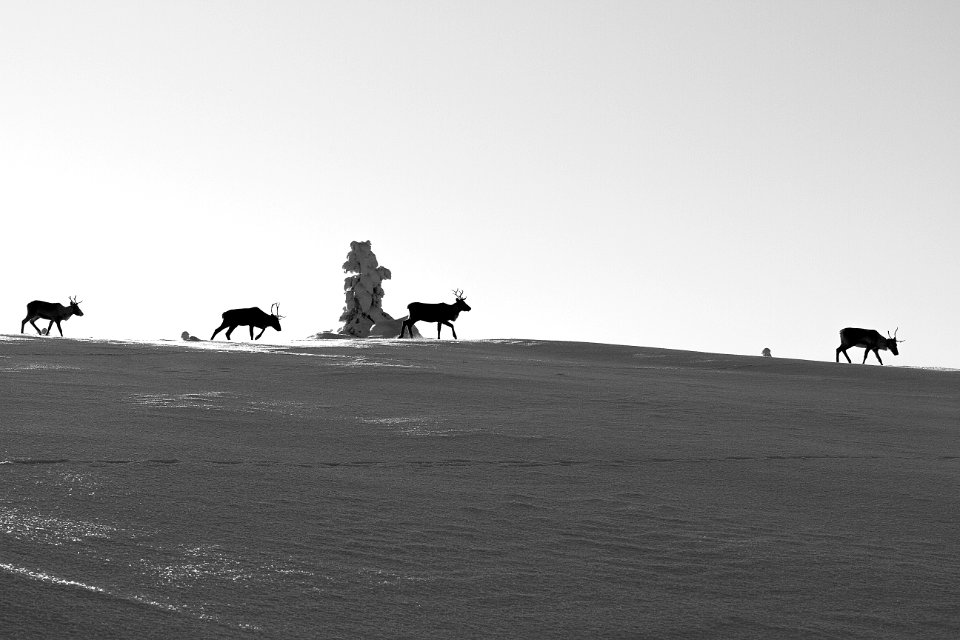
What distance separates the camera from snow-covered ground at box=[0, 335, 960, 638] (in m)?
3.20

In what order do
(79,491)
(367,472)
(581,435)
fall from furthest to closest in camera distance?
(581,435)
(367,472)
(79,491)

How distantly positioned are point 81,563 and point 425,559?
45.0 inches

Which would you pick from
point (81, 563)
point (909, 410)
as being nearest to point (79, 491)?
point (81, 563)

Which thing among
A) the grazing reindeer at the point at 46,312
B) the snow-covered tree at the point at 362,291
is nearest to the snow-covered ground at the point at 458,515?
the grazing reindeer at the point at 46,312

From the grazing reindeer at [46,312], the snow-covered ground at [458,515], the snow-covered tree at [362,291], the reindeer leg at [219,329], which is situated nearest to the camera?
the snow-covered ground at [458,515]

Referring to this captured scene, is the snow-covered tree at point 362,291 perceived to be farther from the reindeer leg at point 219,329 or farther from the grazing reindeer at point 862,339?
the grazing reindeer at point 862,339

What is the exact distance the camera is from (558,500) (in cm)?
483

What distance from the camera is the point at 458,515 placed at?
173 inches

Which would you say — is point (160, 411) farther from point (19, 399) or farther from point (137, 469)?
point (137, 469)

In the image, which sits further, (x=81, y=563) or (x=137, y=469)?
(x=137, y=469)

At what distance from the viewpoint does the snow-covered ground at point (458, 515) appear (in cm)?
320

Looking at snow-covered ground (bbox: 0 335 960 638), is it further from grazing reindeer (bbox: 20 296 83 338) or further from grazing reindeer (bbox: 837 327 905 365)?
grazing reindeer (bbox: 20 296 83 338)

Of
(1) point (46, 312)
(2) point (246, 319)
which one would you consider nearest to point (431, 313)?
(2) point (246, 319)

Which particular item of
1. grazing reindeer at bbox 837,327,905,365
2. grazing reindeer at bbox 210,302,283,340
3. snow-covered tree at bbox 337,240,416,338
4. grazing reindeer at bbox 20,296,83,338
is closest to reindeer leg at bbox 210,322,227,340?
grazing reindeer at bbox 210,302,283,340
